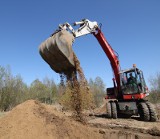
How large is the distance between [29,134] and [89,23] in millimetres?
5978

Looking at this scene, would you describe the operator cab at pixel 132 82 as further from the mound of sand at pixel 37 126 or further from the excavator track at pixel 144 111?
the mound of sand at pixel 37 126

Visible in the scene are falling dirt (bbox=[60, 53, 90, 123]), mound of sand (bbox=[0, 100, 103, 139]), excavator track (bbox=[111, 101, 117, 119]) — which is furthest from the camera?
excavator track (bbox=[111, 101, 117, 119])


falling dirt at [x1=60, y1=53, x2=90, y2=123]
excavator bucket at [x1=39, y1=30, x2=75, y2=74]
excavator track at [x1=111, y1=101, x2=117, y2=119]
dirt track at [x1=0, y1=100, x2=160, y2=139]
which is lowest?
dirt track at [x1=0, y1=100, x2=160, y2=139]

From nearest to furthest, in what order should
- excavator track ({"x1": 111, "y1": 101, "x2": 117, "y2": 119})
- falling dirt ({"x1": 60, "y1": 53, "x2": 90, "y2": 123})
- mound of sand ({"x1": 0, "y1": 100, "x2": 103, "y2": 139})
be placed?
mound of sand ({"x1": 0, "y1": 100, "x2": 103, "y2": 139}), falling dirt ({"x1": 60, "y1": 53, "x2": 90, "y2": 123}), excavator track ({"x1": 111, "y1": 101, "x2": 117, "y2": 119})

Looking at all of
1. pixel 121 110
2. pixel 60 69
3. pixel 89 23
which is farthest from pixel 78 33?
pixel 121 110

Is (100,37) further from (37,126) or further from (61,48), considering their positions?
(37,126)

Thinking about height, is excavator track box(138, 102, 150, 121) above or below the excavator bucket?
below

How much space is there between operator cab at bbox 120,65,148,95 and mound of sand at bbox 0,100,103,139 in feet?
11.1

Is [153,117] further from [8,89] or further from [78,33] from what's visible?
[8,89]

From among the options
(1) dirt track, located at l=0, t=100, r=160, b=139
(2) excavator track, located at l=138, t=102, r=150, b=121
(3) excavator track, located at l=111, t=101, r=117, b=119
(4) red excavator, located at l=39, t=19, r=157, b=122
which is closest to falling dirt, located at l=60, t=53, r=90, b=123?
(4) red excavator, located at l=39, t=19, r=157, b=122

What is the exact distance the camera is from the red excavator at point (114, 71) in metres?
8.12

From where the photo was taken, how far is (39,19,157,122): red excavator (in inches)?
320

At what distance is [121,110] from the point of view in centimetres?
1073

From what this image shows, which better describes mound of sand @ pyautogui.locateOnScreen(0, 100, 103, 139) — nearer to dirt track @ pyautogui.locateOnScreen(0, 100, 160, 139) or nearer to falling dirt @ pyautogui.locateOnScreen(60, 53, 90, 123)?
dirt track @ pyautogui.locateOnScreen(0, 100, 160, 139)
